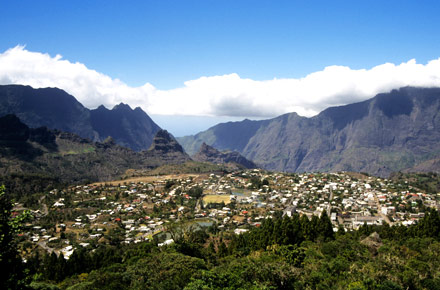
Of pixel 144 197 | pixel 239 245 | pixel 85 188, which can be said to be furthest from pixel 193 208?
pixel 85 188

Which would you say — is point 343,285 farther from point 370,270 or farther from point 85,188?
point 85,188

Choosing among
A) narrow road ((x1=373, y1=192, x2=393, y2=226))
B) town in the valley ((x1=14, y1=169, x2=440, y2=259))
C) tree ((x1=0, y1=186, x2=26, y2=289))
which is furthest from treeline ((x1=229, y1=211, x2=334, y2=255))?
narrow road ((x1=373, y1=192, x2=393, y2=226))

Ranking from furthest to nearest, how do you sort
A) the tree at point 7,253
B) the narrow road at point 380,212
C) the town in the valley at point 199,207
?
the narrow road at point 380,212 < the town in the valley at point 199,207 < the tree at point 7,253

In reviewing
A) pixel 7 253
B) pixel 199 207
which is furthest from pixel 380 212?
pixel 7 253

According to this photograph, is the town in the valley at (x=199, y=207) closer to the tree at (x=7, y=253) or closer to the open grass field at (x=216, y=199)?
the open grass field at (x=216, y=199)

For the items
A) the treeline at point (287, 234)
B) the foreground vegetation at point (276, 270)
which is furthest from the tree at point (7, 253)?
the treeline at point (287, 234)

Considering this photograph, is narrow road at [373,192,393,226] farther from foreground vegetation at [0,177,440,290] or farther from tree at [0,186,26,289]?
tree at [0,186,26,289]

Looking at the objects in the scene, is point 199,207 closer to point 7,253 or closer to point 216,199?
point 216,199
